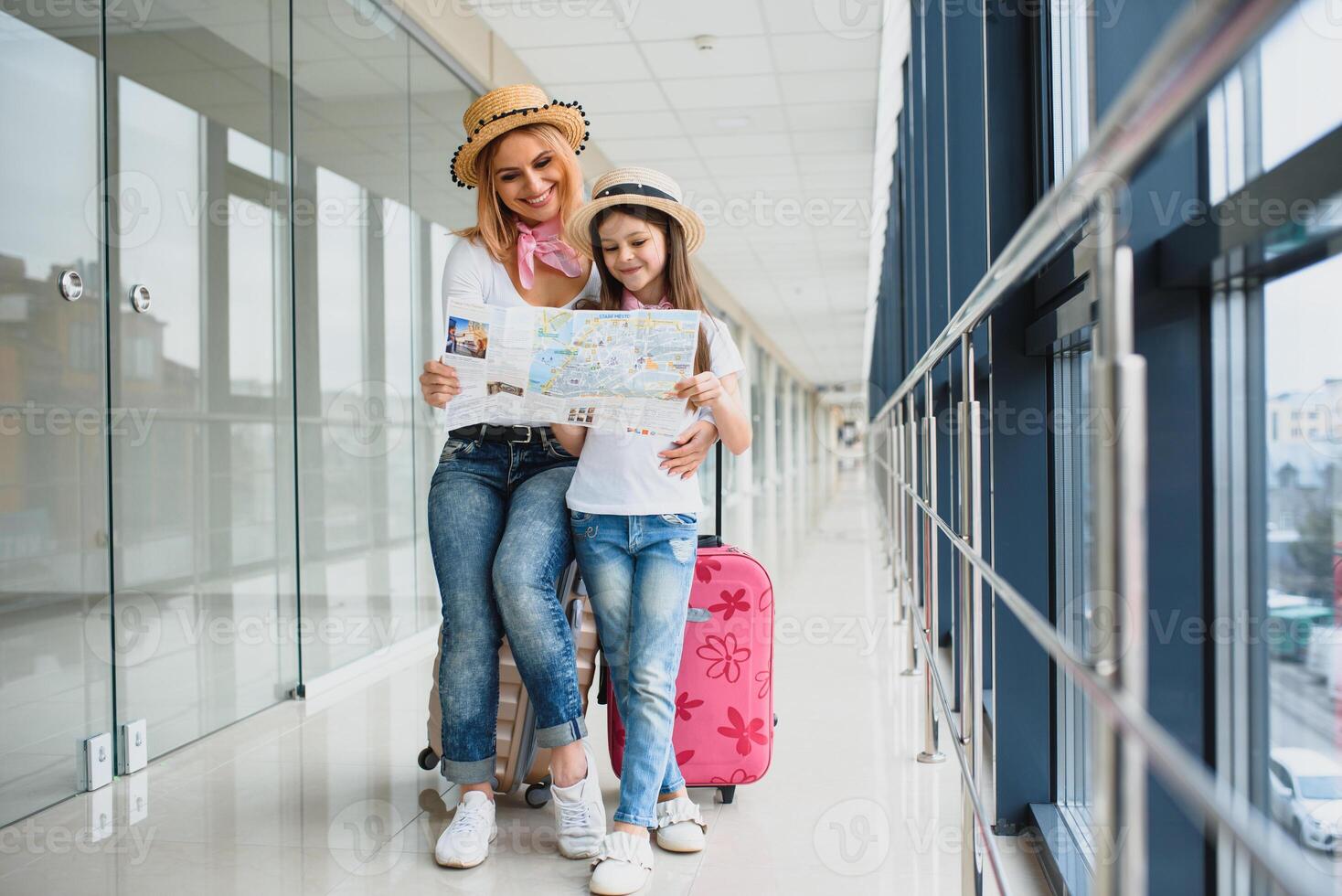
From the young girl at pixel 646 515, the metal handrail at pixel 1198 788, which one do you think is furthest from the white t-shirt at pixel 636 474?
the metal handrail at pixel 1198 788

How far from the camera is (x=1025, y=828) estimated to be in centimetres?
188

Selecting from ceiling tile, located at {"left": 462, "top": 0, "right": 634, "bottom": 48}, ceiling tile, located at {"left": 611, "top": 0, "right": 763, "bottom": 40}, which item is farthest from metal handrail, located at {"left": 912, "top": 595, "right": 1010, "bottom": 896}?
ceiling tile, located at {"left": 462, "top": 0, "right": 634, "bottom": 48}

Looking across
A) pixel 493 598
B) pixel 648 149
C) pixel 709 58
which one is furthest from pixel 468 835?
pixel 648 149

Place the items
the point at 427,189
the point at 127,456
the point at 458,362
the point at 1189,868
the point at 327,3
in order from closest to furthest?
the point at 1189,868 < the point at 458,362 < the point at 127,456 < the point at 327,3 < the point at 427,189

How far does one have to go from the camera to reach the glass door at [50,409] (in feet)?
6.87

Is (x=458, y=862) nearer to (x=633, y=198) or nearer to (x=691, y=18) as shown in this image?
(x=633, y=198)

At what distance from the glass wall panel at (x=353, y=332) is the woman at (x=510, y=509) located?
1450 millimetres

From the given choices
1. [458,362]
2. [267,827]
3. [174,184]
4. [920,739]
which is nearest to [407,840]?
[267,827]

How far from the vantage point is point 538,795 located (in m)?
2.13

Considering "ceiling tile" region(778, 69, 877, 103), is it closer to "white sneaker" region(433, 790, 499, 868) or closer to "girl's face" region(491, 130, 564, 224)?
"girl's face" region(491, 130, 564, 224)

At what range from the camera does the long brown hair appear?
1.88 m

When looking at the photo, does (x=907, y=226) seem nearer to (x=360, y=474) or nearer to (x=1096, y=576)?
(x=360, y=474)

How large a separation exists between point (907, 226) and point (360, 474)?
2.96m

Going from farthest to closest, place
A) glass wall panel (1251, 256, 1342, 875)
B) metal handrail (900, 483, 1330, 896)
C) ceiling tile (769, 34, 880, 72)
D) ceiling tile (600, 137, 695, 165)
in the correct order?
ceiling tile (600, 137, 695, 165), ceiling tile (769, 34, 880, 72), glass wall panel (1251, 256, 1342, 875), metal handrail (900, 483, 1330, 896)
